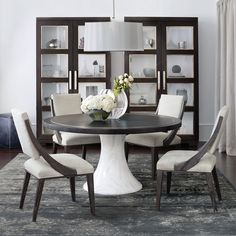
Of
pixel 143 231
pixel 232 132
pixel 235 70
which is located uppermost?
pixel 235 70

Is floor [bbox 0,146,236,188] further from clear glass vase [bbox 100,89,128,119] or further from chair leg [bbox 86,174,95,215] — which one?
chair leg [bbox 86,174,95,215]

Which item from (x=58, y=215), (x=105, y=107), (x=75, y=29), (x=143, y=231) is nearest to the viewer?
(x=143, y=231)

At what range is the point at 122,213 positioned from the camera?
340 cm

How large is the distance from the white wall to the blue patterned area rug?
8.99 feet

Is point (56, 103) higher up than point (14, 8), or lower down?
lower down

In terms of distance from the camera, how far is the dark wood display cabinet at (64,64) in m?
6.44

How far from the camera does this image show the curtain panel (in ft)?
19.0

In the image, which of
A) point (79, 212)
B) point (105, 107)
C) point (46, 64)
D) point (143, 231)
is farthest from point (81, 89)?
point (143, 231)

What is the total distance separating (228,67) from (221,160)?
1.24 metres

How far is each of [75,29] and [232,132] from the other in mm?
2649

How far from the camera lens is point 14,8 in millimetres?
6816

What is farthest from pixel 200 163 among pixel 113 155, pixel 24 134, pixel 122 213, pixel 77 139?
pixel 77 139

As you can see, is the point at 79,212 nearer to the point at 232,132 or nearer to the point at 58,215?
the point at 58,215

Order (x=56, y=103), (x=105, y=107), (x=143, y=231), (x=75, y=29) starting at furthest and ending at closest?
(x=75, y=29)
(x=56, y=103)
(x=105, y=107)
(x=143, y=231)
